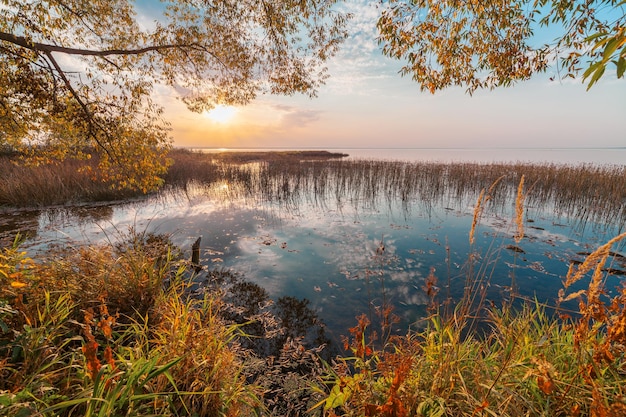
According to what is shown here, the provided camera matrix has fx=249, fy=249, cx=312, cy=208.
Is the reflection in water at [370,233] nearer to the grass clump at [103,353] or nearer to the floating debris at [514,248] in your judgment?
the floating debris at [514,248]

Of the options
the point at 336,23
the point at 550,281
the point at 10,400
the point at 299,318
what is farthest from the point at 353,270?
the point at 336,23

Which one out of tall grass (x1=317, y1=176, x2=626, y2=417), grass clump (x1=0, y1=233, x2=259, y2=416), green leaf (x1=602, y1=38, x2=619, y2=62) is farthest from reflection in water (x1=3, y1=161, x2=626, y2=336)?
grass clump (x1=0, y1=233, x2=259, y2=416)

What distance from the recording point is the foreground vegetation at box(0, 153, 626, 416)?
177 cm

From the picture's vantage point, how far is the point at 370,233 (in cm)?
909

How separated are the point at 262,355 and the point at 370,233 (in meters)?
6.10

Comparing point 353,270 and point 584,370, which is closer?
point 584,370

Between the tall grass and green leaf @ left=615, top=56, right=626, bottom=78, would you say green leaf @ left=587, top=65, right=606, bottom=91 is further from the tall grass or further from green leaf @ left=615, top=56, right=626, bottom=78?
the tall grass

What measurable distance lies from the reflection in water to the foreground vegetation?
0.71m

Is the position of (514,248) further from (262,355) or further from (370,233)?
(262,355)

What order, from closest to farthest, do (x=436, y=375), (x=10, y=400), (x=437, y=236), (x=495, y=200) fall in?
1. (x=10, y=400)
2. (x=436, y=375)
3. (x=437, y=236)
4. (x=495, y=200)

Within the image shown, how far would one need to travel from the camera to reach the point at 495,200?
13.0 meters

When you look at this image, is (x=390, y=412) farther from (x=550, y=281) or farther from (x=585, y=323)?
(x=550, y=281)

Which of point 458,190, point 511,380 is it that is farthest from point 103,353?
point 458,190

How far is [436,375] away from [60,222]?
12.7 metres
